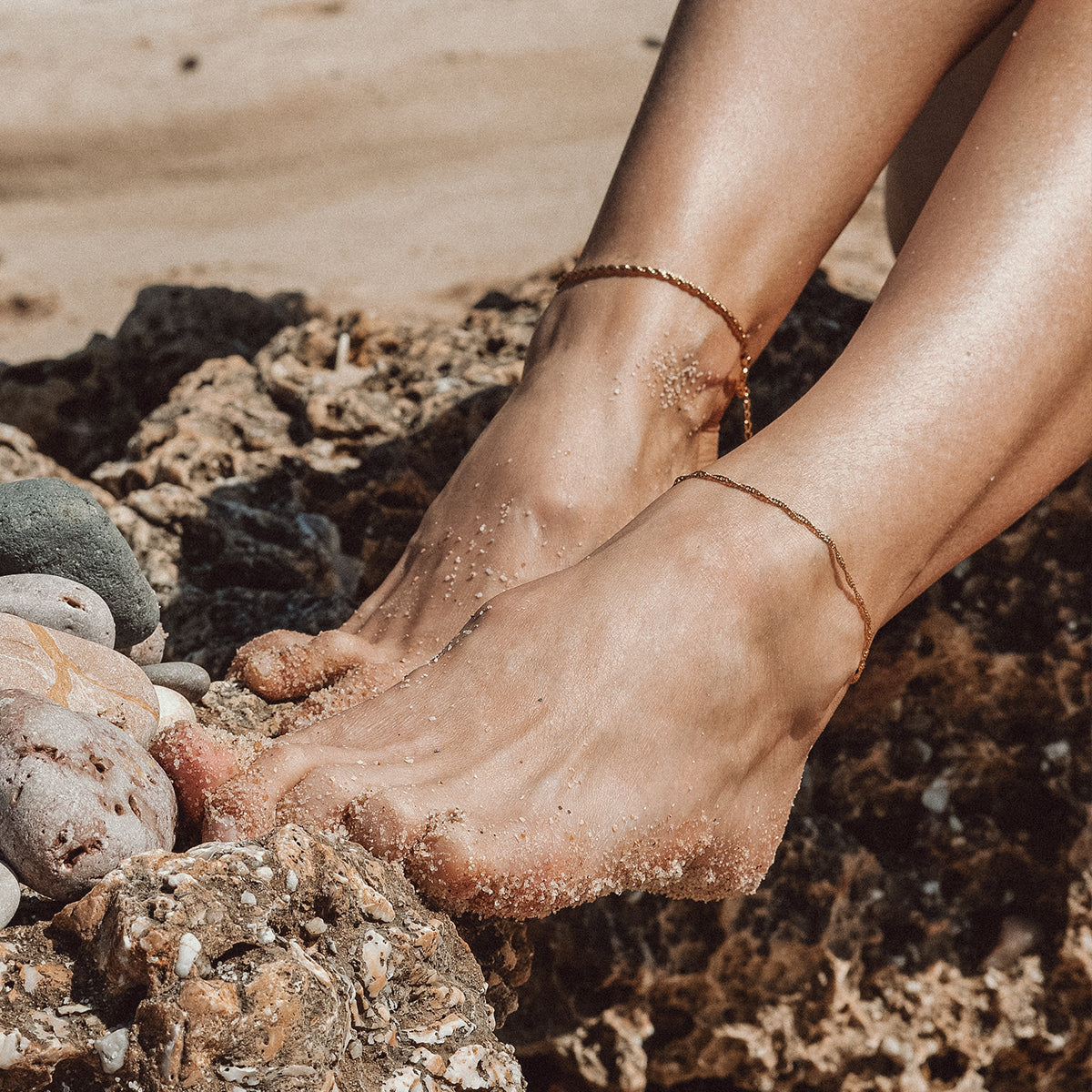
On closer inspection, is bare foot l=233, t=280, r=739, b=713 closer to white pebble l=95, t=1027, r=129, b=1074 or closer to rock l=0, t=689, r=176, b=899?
rock l=0, t=689, r=176, b=899

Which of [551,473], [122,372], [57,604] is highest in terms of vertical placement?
[551,473]

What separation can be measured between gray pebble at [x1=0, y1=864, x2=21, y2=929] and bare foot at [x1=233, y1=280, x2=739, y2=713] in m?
0.50

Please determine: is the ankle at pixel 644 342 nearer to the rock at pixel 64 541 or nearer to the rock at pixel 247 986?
the rock at pixel 64 541

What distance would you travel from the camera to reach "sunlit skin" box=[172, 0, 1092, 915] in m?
1.16

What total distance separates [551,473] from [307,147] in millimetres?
5114

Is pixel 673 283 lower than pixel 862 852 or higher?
higher

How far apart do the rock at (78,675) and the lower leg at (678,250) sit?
0.88 ft

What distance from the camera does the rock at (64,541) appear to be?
1.28m

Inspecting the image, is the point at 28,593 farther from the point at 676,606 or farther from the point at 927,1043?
the point at 927,1043

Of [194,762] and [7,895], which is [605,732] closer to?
[194,762]

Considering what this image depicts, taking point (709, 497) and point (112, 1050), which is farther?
point (709, 497)

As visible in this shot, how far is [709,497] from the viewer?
4.24ft

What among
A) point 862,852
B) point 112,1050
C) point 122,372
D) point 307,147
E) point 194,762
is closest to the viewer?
point 112,1050

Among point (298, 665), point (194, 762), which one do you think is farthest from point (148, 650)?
point (194, 762)
